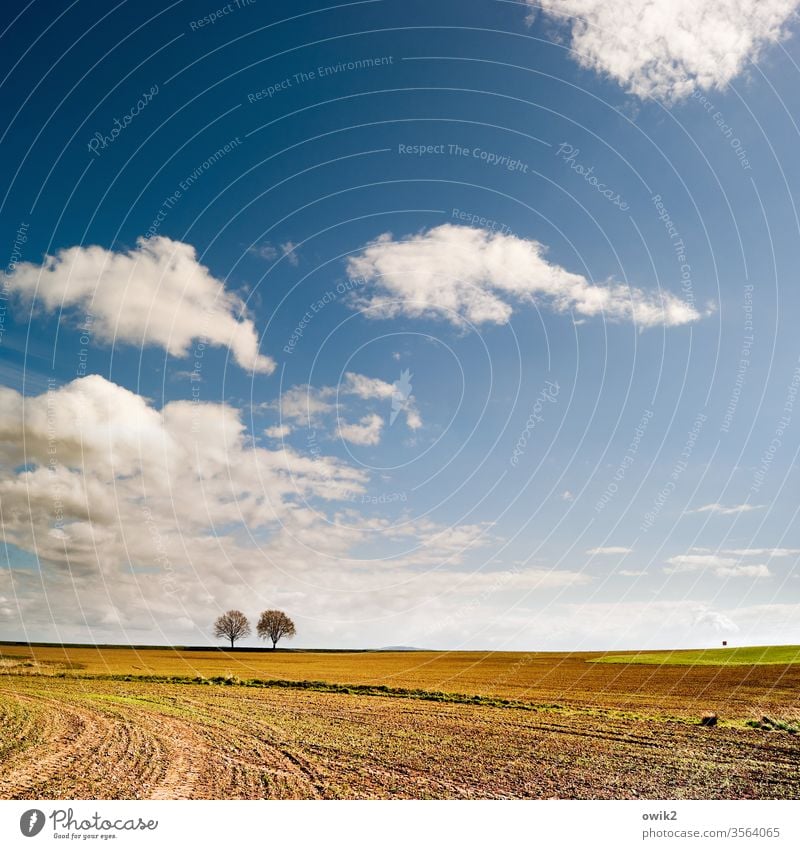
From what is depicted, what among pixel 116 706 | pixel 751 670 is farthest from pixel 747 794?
pixel 751 670

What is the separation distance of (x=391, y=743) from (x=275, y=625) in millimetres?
94122

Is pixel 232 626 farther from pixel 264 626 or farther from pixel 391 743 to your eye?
pixel 391 743

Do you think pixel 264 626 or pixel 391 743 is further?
pixel 264 626

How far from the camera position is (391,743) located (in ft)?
75.2

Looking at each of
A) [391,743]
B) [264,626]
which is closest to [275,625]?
[264,626]

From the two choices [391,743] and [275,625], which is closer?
[391,743]

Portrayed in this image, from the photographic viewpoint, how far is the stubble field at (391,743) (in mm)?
17141

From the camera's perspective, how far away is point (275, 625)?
11050 centimetres

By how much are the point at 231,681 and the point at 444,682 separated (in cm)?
1847

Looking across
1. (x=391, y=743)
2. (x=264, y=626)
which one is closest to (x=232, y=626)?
(x=264, y=626)
